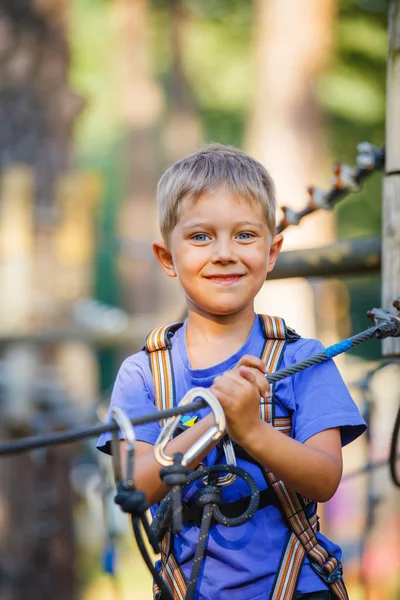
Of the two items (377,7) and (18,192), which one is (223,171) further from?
(377,7)

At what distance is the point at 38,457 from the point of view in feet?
22.8

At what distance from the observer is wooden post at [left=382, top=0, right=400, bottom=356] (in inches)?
103

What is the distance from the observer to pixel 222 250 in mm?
1866

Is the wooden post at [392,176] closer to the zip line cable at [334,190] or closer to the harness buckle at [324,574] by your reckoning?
the zip line cable at [334,190]

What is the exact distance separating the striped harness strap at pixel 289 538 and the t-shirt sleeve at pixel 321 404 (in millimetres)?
42

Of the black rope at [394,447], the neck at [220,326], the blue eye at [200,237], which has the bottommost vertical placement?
the black rope at [394,447]

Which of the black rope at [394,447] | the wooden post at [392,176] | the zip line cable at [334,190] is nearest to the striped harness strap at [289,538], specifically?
the black rope at [394,447]

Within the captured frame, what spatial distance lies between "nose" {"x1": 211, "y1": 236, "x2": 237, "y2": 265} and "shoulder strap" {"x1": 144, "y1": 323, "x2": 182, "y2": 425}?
219mm

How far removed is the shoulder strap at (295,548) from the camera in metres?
1.78

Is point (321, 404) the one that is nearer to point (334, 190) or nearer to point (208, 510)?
point (208, 510)

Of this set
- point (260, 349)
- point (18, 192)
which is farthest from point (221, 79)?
point (260, 349)

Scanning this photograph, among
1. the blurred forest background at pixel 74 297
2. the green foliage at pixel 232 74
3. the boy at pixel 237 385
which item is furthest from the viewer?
the green foliage at pixel 232 74

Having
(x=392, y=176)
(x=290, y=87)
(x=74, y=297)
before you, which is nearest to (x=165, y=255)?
(x=392, y=176)

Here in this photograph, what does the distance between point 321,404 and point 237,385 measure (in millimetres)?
246
